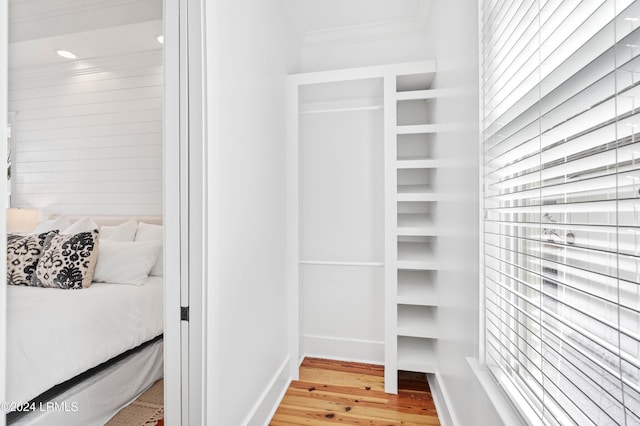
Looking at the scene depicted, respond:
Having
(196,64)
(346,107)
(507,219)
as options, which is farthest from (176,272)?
(346,107)

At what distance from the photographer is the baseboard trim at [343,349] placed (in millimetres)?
2502

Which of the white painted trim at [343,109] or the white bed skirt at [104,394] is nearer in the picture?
the white bed skirt at [104,394]

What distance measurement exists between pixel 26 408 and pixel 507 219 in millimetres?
1406

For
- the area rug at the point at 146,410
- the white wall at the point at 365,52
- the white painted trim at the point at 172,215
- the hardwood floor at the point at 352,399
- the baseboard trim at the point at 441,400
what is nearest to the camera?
the area rug at the point at 146,410

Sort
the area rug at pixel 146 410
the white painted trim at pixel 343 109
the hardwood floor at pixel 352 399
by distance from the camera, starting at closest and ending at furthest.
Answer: the area rug at pixel 146 410, the hardwood floor at pixel 352 399, the white painted trim at pixel 343 109

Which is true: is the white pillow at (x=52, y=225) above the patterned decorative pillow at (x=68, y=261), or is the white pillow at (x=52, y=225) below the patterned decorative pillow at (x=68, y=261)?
above

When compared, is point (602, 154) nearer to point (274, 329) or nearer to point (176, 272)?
point (176, 272)

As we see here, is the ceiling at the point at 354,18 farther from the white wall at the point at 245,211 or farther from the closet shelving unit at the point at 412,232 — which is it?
the closet shelving unit at the point at 412,232

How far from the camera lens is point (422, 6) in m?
2.30

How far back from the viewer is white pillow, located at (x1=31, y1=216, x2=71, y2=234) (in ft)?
2.40

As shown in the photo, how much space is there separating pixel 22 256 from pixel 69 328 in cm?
27

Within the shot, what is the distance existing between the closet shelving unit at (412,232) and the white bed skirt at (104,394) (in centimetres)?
145

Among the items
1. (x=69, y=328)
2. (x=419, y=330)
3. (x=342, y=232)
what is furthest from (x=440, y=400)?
(x=69, y=328)

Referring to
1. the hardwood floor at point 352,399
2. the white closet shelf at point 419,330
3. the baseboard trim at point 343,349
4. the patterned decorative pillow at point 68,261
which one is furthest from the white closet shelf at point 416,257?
the patterned decorative pillow at point 68,261
